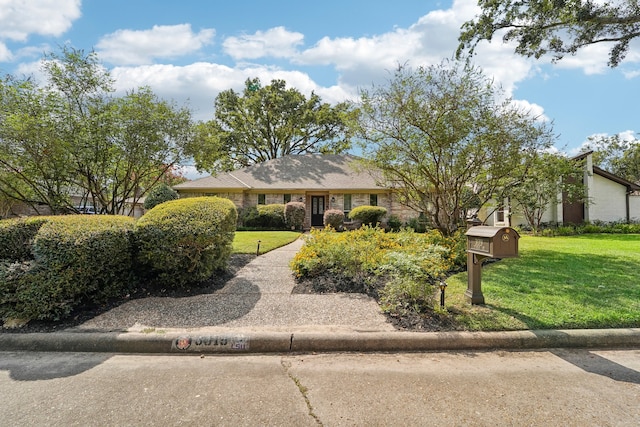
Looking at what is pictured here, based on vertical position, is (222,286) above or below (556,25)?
below

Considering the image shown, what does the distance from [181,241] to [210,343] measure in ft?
6.50

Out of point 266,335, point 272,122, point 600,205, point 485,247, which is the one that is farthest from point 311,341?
point 272,122

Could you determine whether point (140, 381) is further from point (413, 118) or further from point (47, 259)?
point (413, 118)

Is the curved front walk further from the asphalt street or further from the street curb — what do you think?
the asphalt street

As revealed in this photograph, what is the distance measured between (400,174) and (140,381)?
23.6 ft

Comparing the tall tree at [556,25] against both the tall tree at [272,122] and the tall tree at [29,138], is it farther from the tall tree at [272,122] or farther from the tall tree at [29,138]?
the tall tree at [272,122]

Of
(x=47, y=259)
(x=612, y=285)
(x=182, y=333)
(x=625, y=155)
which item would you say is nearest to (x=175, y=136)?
(x=47, y=259)

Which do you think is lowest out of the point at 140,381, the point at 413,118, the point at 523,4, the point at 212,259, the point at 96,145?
the point at 140,381

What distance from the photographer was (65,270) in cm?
409

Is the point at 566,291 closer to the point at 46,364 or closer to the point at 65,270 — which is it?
the point at 46,364

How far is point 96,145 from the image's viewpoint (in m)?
7.89

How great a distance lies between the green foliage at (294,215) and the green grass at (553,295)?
445 inches

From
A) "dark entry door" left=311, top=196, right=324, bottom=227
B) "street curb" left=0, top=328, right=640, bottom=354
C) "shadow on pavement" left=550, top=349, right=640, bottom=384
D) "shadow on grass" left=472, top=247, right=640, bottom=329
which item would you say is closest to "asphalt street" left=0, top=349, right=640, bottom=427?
"shadow on pavement" left=550, top=349, right=640, bottom=384

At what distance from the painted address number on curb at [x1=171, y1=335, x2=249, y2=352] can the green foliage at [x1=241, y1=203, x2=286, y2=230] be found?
45.3 feet
